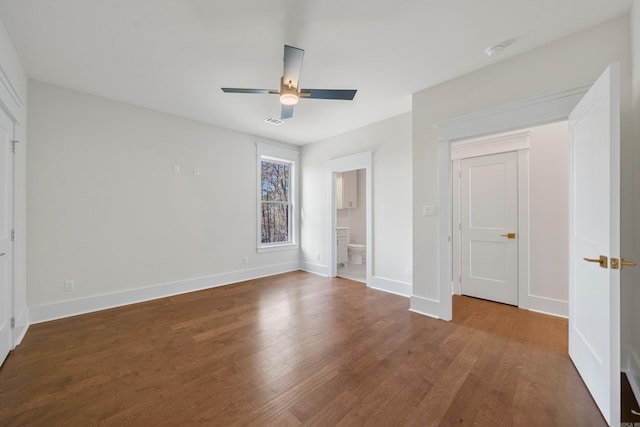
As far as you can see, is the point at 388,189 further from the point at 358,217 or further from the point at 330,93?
the point at 358,217

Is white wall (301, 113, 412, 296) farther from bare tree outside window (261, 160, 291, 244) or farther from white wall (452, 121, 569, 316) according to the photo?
white wall (452, 121, 569, 316)

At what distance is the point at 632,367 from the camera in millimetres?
1841

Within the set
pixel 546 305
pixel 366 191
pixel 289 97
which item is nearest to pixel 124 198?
pixel 289 97

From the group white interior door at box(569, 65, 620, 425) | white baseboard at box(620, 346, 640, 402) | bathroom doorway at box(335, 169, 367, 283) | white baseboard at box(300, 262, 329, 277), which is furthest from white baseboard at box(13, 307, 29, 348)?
white baseboard at box(620, 346, 640, 402)

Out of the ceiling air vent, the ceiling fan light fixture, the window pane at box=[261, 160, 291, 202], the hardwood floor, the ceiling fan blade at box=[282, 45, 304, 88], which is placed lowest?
the hardwood floor

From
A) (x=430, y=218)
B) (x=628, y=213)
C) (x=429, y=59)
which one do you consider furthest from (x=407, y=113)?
(x=628, y=213)

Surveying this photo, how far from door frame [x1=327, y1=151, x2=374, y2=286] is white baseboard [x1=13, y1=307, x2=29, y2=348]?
3992 millimetres

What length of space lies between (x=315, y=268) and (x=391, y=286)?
1772 millimetres

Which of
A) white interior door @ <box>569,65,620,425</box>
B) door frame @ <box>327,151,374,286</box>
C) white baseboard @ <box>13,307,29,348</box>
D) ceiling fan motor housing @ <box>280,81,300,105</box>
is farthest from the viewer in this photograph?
door frame @ <box>327,151,374,286</box>

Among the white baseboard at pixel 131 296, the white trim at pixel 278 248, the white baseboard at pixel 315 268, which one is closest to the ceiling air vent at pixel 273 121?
the white trim at pixel 278 248

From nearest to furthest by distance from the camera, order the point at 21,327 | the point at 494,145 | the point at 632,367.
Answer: the point at 632,367, the point at 21,327, the point at 494,145

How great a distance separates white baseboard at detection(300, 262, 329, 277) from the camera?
16.7 ft

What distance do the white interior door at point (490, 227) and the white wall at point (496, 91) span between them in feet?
3.74

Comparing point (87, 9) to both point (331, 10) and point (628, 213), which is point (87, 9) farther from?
point (628, 213)
